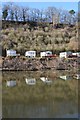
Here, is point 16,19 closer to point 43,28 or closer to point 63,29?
point 43,28

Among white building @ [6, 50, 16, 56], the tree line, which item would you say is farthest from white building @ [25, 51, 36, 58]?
the tree line

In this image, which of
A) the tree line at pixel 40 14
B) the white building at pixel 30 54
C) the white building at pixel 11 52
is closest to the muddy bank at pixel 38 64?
the white building at pixel 11 52

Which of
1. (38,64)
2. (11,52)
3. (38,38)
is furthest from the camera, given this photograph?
(38,38)

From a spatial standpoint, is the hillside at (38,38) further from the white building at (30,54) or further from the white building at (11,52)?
the white building at (30,54)

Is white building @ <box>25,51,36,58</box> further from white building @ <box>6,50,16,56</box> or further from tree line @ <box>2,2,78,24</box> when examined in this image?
tree line @ <box>2,2,78,24</box>

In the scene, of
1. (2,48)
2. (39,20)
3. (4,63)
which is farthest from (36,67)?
(39,20)

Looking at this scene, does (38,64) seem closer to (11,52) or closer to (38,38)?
(11,52)

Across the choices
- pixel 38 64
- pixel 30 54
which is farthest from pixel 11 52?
pixel 38 64
